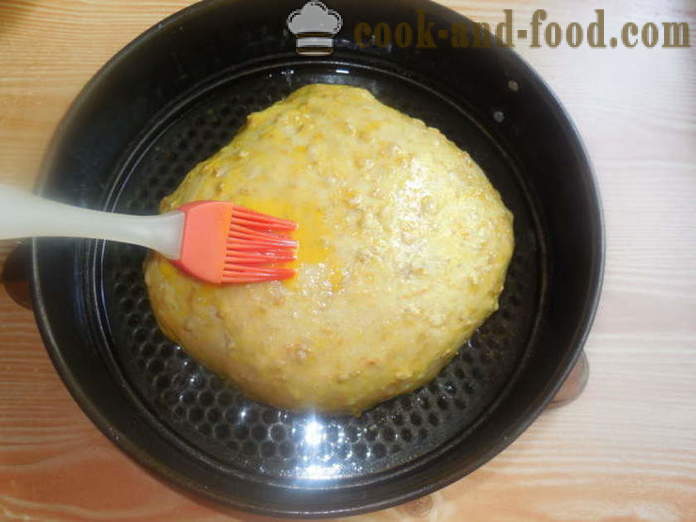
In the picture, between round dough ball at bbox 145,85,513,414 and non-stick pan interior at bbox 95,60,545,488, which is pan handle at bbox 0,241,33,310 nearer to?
non-stick pan interior at bbox 95,60,545,488

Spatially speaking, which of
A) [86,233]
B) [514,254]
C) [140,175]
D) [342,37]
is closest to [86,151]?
[140,175]

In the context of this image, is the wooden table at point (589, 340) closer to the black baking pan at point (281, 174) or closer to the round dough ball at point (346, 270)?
the black baking pan at point (281, 174)

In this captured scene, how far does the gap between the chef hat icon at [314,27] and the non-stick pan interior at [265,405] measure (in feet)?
0.13

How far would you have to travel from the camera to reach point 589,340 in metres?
1.32

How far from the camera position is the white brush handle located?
0.91 metres

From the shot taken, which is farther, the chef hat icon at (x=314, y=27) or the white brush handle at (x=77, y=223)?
the chef hat icon at (x=314, y=27)

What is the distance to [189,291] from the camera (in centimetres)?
110

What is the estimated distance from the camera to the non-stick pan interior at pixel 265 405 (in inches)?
46.5

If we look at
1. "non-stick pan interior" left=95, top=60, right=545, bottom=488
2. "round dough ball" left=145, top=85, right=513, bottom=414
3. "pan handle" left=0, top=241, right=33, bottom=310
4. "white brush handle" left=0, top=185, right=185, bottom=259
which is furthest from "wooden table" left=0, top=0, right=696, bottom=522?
"white brush handle" left=0, top=185, right=185, bottom=259

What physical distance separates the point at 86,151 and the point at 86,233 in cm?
35

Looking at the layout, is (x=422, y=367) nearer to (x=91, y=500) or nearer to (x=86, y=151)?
(x=91, y=500)

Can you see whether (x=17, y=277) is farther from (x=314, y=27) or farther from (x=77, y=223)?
(x=314, y=27)

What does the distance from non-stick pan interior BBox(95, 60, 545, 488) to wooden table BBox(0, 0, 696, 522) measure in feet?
0.45

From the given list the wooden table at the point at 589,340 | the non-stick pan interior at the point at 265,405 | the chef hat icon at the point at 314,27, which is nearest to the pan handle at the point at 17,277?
the wooden table at the point at 589,340
